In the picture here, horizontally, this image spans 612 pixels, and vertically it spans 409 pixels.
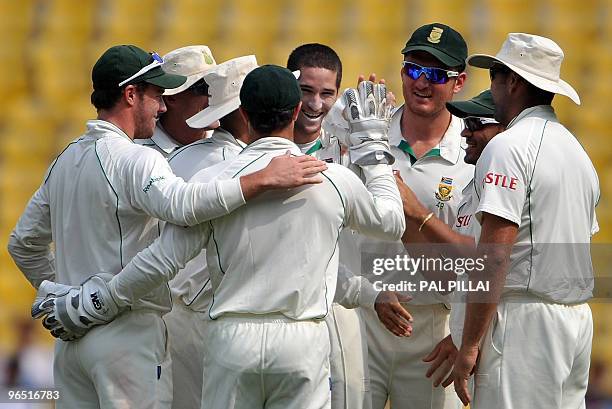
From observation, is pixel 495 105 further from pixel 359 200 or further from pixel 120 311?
pixel 120 311

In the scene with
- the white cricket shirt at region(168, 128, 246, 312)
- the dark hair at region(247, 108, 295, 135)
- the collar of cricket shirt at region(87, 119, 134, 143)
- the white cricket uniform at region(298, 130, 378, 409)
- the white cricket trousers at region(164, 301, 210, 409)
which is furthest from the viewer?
the white cricket trousers at region(164, 301, 210, 409)

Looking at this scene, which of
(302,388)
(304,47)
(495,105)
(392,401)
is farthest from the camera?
(304,47)

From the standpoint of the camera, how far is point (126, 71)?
3725mm

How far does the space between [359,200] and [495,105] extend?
2.49ft

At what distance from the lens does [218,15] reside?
305 inches

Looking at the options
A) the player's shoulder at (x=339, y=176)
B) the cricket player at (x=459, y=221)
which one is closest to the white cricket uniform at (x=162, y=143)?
the cricket player at (x=459, y=221)

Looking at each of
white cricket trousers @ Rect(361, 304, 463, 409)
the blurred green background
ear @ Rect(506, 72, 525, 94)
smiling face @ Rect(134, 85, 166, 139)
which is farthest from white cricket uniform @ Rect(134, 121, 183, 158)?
the blurred green background

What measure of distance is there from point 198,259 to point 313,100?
0.85 m

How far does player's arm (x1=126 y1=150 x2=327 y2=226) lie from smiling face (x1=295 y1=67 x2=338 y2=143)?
4.14 feet

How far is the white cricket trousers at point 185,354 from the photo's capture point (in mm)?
4227

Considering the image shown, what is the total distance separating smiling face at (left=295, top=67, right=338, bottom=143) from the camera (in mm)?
4633

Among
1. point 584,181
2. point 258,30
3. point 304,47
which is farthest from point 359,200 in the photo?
point 258,30

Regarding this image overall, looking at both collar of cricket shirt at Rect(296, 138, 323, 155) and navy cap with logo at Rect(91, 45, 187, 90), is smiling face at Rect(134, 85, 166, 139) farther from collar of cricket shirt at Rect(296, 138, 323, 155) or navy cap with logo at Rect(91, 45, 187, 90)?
collar of cricket shirt at Rect(296, 138, 323, 155)

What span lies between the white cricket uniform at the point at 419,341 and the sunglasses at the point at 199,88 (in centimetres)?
85
